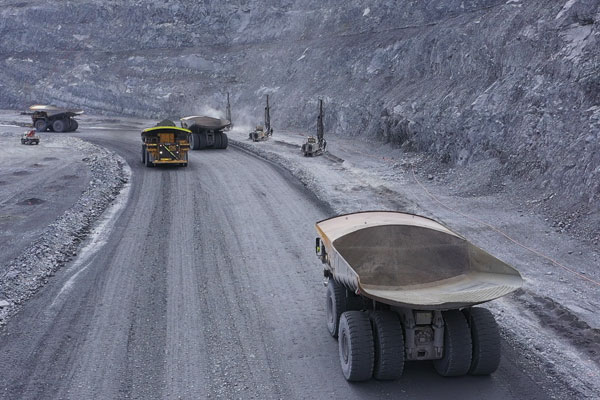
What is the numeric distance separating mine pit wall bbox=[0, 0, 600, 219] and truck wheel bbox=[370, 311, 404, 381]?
993cm

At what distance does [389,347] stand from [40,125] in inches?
1666

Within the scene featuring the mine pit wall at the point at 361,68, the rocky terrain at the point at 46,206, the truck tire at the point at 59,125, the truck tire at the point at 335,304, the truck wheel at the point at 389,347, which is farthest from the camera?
the truck tire at the point at 59,125

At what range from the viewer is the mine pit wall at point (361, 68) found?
63.6 feet

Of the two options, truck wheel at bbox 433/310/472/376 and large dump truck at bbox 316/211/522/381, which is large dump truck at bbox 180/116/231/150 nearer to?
large dump truck at bbox 316/211/522/381

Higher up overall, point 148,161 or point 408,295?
point 148,161

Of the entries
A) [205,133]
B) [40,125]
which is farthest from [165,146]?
[40,125]

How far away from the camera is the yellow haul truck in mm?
25422

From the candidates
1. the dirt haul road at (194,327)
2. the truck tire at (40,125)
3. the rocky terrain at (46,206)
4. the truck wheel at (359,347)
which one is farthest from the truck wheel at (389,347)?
the truck tire at (40,125)

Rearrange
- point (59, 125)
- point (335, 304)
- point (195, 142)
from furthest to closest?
point (59, 125), point (195, 142), point (335, 304)

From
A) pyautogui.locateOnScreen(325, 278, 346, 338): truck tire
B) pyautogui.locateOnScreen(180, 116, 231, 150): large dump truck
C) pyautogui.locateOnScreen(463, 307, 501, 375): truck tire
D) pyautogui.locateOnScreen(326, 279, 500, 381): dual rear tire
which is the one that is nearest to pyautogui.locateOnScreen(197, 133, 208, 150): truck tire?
pyautogui.locateOnScreen(180, 116, 231, 150): large dump truck

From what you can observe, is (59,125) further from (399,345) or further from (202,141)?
(399,345)

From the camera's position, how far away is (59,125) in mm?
42531

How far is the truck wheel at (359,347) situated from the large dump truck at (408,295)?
0.05 ft

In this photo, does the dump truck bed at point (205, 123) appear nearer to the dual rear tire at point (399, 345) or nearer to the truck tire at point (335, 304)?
the truck tire at point (335, 304)
